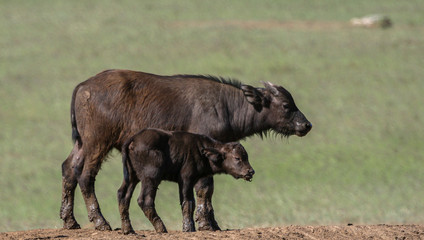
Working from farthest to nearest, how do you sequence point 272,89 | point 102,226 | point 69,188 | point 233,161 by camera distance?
point 272,89
point 69,188
point 102,226
point 233,161

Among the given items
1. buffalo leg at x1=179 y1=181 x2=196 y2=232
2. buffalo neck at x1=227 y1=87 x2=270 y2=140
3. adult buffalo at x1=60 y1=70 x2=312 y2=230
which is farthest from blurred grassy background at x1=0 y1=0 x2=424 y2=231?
buffalo leg at x1=179 y1=181 x2=196 y2=232

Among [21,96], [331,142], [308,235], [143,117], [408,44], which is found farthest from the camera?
[408,44]

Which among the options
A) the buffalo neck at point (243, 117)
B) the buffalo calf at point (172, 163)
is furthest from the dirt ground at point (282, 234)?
the buffalo neck at point (243, 117)

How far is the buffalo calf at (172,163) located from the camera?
36.7ft

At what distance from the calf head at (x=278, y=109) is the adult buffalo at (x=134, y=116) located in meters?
0.30

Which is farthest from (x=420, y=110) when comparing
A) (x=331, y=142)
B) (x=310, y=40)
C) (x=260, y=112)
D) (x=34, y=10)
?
(x=34, y=10)

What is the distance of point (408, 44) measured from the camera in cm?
3919

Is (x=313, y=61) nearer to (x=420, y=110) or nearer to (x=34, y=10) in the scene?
(x=420, y=110)

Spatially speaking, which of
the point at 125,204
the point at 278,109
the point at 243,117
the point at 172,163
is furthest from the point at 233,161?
the point at 278,109

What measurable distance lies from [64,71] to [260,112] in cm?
2357

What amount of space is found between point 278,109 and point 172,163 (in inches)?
96.7

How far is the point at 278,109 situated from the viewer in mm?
13195

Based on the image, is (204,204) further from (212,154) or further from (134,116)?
(134,116)

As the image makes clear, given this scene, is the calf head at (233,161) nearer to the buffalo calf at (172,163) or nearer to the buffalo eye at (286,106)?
the buffalo calf at (172,163)
